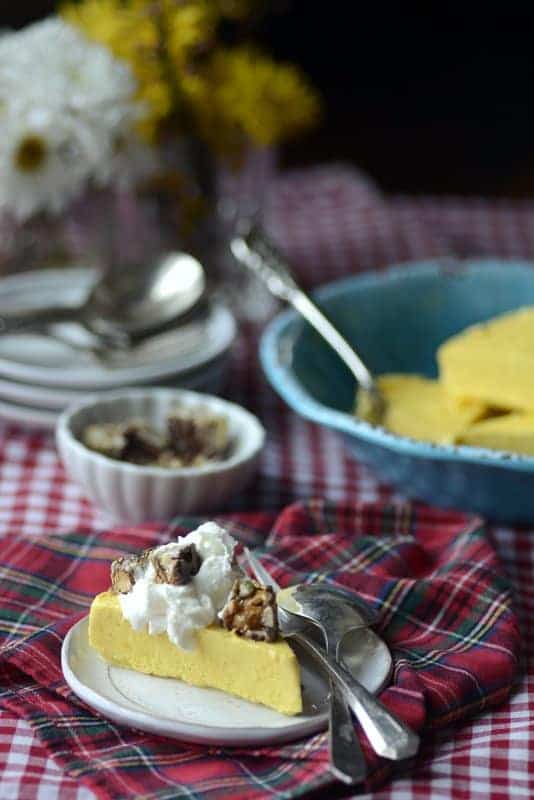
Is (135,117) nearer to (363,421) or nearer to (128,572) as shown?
(363,421)

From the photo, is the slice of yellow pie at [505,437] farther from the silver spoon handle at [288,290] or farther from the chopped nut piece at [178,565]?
the chopped nut piece at [178,565]

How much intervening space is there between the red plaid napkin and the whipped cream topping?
0.07 metres

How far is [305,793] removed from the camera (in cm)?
73

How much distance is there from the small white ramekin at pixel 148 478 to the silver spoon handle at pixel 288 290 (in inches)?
5.5

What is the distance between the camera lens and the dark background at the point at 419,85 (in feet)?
12.6

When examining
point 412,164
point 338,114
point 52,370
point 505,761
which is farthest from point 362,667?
point 338,114

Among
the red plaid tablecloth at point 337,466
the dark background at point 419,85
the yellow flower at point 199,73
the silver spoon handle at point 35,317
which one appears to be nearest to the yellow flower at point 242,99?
the yellow flower at point 199,73

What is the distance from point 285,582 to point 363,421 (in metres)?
0.21

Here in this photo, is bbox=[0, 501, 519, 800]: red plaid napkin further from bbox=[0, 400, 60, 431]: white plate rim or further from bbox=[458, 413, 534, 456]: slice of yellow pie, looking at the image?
bbox=[0, 400, 60, 431]: white plate rim

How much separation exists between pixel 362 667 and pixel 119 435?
15.8 inches

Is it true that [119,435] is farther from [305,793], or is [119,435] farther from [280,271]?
[305,793]

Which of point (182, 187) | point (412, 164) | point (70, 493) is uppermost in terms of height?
point (182, 187)

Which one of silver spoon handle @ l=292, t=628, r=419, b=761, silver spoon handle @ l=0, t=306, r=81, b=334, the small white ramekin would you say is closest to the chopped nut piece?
silver spoon handle @ l=292, t=628, r=419, b=761

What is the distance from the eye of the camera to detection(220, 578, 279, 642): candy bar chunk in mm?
766
